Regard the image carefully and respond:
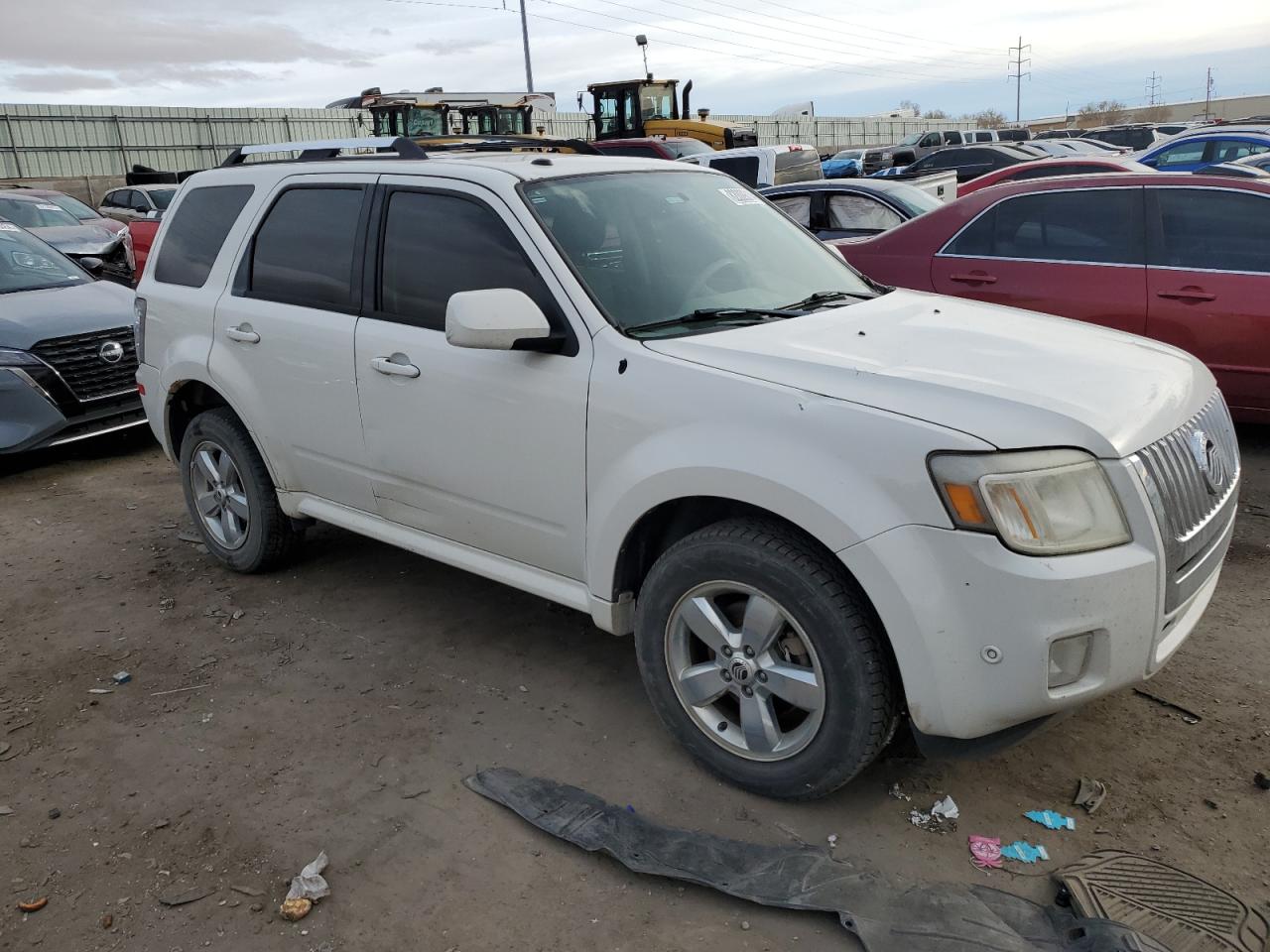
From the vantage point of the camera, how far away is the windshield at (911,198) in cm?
923

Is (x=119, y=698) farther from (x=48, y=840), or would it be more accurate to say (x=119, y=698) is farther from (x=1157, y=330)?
(x=1157, y=330)

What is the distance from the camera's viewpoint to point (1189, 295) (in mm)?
6035

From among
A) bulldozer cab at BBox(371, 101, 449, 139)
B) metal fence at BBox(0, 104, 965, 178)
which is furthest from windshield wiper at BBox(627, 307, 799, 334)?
metal fence at BBox(0, 104, 965, 178)

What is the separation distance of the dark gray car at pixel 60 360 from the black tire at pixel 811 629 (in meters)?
5.47

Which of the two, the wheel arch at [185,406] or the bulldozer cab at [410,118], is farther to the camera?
A: the bulldozer cab at [410,118]

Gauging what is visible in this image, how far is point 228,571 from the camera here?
17.4 feet

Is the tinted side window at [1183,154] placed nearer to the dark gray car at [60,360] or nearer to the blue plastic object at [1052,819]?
the dark gray car at [60,360]

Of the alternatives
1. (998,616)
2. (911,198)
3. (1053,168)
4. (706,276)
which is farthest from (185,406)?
(1053,168)

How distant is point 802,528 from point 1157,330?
13.8ft

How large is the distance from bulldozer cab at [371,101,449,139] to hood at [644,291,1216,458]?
1780cm

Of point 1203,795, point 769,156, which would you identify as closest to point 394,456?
point 1203,795

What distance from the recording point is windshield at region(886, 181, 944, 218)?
9.23 m

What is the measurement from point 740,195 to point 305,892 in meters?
3.06

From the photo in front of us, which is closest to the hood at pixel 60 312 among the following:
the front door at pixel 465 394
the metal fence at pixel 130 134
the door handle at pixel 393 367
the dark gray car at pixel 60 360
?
the dark gray car at pixel 60 360
